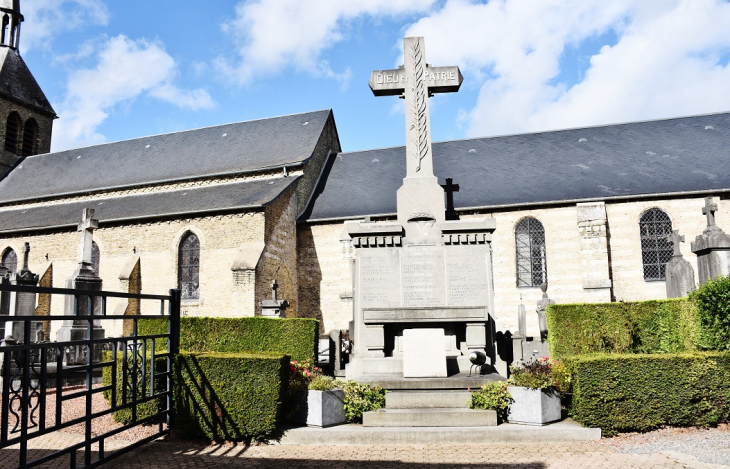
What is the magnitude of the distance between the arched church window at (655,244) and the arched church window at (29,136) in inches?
1185

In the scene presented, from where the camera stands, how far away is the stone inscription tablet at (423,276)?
7926 mm

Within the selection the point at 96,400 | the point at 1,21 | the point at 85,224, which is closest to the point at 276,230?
the point at 85,224

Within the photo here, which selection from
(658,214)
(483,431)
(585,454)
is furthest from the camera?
(658,214)

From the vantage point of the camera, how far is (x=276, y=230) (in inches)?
715

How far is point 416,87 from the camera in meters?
8.83

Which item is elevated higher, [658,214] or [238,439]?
[658,214]

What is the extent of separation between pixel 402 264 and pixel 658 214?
42.4 feet

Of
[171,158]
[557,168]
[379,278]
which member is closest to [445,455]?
[379,278]

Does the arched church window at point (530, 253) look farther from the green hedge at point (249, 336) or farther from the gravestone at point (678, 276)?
the green hedge at point (249, 336)

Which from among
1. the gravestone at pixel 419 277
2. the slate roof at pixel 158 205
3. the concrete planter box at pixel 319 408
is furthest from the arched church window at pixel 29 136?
the concrete planter box at pixel 319 408

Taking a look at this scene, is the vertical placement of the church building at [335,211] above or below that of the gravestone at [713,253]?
above

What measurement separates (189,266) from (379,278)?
40.6 ft

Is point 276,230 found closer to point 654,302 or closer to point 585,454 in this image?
point 654,302

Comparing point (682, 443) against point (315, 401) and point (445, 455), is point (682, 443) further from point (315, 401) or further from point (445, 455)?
point (315, 401)
